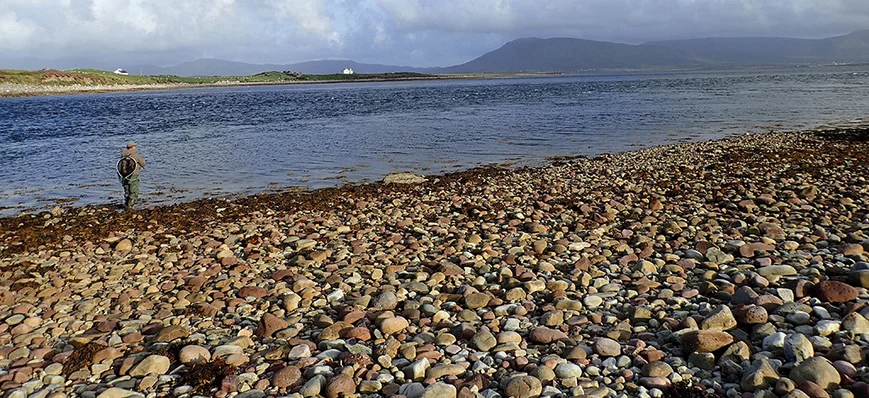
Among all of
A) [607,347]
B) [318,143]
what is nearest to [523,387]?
[607,347]

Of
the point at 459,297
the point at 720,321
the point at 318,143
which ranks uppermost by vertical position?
the point at 318,143

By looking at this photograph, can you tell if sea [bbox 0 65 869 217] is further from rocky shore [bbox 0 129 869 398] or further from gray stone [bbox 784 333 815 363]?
gray stone [bbox 784 333 815 363]

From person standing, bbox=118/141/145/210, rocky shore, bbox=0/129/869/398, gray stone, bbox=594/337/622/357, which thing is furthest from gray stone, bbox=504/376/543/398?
person standing, bbox=118/141/145/210

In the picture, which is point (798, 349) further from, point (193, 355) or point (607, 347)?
point (193, 355)

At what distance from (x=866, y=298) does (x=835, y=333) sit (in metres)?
1.33

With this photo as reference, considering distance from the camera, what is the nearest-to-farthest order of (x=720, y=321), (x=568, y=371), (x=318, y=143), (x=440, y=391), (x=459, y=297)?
(x=440, y=391) < (x=568, y=371) < (x=720, y=321) < (x=459, y=297) < (x=318, y=143)

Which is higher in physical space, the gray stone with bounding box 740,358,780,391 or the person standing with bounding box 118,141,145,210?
the person standing with bounding box 118,141,145,210

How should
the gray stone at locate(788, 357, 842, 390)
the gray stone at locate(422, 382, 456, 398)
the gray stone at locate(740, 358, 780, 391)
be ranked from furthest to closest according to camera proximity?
the gray stone at locate(422, 382, 456, 398) < the gray stone at locate(740, 358, 780, 391) < the gray stone at locate(788, 357, 842, 390)

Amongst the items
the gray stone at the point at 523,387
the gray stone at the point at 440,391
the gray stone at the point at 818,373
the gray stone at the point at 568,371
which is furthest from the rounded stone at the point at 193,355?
the gray stone at the point at 818,373

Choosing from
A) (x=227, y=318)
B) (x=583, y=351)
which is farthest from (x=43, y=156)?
(x=583, y=351)

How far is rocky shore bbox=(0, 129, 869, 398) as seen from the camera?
220 inches

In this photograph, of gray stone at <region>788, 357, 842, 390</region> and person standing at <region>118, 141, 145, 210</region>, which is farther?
person standing at <region>118, 141, 145, 210</region>

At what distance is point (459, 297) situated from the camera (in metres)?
7.83

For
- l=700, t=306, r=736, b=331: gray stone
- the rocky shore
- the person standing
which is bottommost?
the rocky shore
